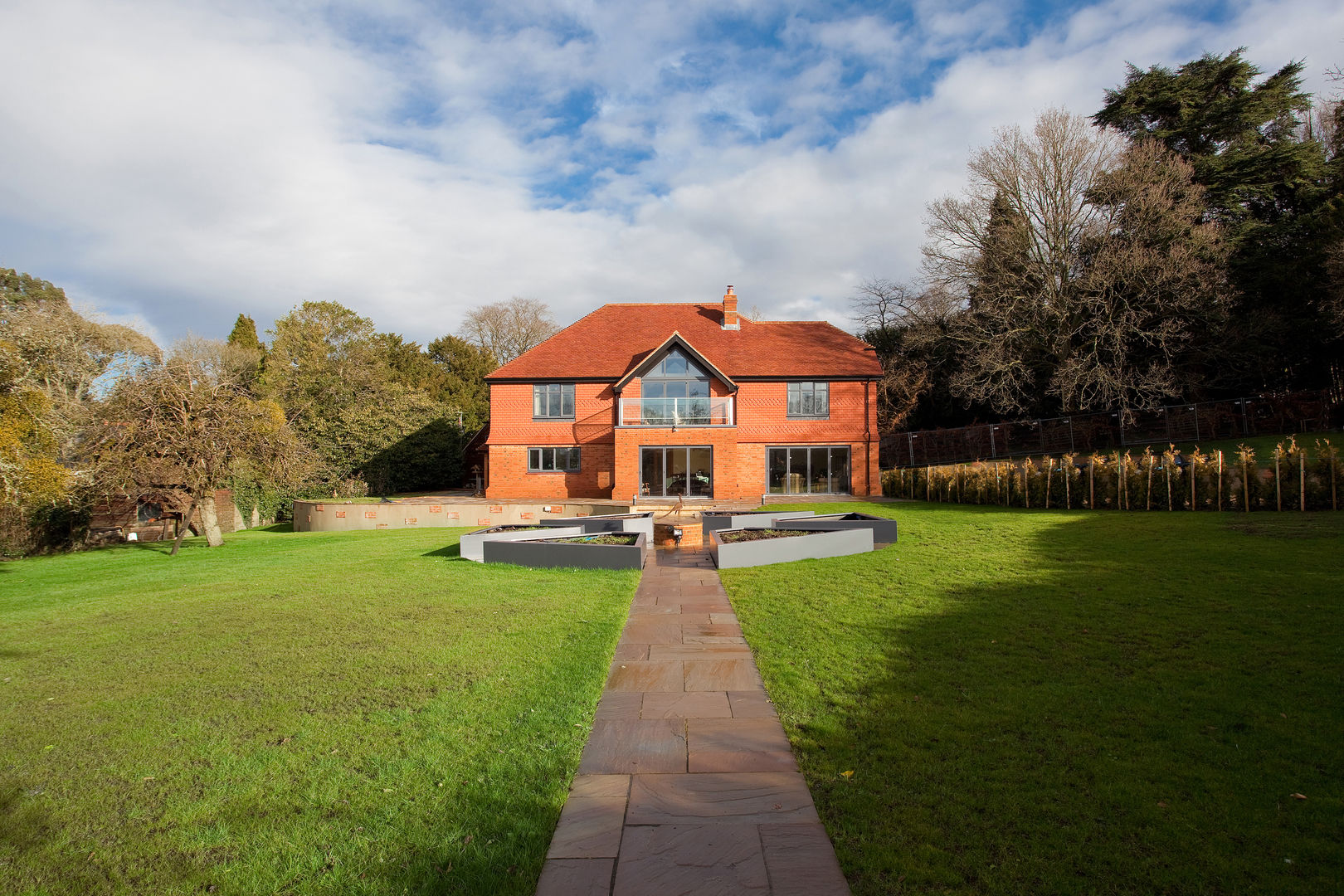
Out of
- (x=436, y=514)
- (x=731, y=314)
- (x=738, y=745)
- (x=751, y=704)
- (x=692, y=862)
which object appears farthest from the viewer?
(x=731, y=314)

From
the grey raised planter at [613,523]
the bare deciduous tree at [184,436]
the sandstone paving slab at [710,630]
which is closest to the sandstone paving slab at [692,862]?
the sandstone paving slab at [710,630]

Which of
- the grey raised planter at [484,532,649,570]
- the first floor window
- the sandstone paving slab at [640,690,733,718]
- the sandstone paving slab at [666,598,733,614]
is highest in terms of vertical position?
the first floor window

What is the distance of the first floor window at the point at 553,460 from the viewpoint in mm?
25500

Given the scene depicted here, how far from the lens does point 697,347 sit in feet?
87.0

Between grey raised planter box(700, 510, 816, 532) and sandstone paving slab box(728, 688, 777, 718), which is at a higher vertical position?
grey raised planter box(700, 510, 816, 532)

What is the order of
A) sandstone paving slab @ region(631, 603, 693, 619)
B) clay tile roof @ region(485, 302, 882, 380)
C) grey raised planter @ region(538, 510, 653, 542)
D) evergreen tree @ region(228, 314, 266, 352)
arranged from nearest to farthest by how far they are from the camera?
sandstone paving slab @ region(631, 603, 693, 619)
grey raised planter @ region(538, 510, 653, 542)
clay tile roof @ region(485, 302, 882, 380)
evergreen tree @ region(228, 314, 266, 352)

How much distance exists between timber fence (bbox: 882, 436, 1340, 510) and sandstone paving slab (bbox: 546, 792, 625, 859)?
1421 centimetres

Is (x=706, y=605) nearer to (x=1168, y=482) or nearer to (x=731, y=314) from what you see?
(x=1168, y=482)

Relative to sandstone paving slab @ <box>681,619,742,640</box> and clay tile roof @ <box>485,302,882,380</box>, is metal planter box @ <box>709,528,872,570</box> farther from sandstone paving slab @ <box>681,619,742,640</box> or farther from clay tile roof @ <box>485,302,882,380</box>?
clay tile roof @ <box>485,302,882,380</box>

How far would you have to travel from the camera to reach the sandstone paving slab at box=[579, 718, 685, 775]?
12.6 ft

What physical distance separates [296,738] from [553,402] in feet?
72.2

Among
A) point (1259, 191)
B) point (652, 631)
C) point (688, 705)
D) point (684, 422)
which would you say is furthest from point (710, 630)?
point (1259, 191)

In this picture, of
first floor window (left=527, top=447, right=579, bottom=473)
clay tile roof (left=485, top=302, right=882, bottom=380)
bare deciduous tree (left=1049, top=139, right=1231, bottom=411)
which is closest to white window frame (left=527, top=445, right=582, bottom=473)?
first floor window (left=527, top=447, right=579, bottom=473)

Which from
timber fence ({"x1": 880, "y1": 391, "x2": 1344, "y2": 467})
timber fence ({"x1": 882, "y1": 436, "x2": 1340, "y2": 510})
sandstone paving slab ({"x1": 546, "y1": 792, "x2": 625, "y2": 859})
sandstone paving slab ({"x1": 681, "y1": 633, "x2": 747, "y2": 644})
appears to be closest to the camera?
sandstone paving slab ({"x1": 546, "y1": 792, "x2": 625, "y2": 859})
